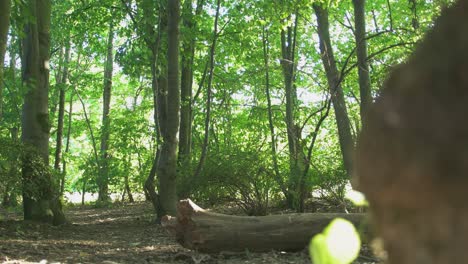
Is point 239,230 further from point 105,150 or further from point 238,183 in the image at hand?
point 105,150

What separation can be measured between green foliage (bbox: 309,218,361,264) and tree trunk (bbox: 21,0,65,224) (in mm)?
7889

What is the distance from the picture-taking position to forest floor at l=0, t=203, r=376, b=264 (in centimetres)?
514

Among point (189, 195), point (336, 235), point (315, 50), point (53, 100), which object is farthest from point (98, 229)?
point (315, 50)

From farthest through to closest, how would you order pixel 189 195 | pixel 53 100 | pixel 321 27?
pixel 53 100
pixel 321 27
pixel 189 195

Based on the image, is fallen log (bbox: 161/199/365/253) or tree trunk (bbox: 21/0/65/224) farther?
tree trunk (bbox: 21/0/65/224)

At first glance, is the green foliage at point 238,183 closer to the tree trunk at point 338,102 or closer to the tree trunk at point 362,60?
the tree trunk at point 338,102

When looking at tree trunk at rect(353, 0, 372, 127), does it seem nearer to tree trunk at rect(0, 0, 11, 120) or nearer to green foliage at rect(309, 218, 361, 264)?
tree trunk at rect(0, 0, 11, 120)

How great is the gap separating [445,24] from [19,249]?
5894 millimetres

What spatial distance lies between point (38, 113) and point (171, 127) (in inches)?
89.8

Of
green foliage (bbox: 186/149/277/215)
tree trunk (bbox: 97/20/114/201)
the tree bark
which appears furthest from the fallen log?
tree trunk (bbox: 97/20/114/201)

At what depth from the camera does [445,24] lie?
27.3 inches

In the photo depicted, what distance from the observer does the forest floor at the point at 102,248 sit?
5137 mm

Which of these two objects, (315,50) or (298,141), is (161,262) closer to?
(298,141)

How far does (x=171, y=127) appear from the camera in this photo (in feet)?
28.4
